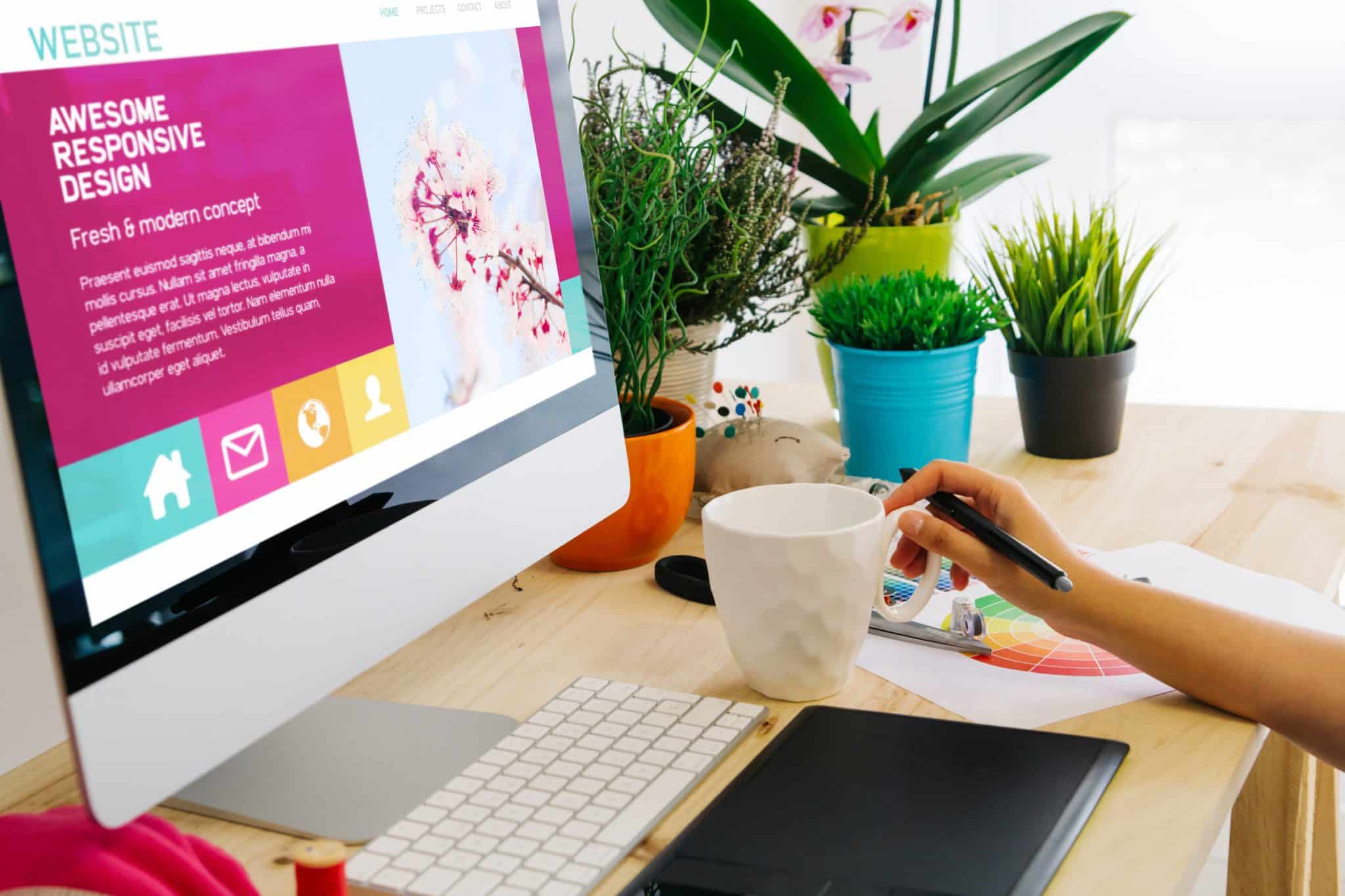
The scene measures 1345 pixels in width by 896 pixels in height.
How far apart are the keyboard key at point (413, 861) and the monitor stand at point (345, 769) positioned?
0.12 feet

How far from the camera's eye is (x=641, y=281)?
0.88 meters

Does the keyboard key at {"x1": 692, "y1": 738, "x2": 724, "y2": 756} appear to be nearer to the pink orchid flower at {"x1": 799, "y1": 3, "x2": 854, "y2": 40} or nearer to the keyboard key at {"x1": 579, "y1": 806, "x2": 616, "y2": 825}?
the keyboard key at {"x1": 579, "y1": 806, "x2": 616, "y2": 825}

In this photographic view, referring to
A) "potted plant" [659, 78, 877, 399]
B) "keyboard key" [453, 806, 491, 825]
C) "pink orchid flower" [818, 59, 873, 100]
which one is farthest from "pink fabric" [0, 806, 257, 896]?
"pink orchid flower" [818, 59, 873, 100]

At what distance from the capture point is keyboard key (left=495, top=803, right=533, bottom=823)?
55 cm

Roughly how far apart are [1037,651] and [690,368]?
18.8 inches

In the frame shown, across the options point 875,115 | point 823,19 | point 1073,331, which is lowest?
point 1073,331

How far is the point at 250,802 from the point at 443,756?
0.31 feet

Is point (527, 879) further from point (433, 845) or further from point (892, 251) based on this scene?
point (892, 251)

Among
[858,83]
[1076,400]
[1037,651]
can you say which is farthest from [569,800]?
[858,83]

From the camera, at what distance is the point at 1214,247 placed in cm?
236

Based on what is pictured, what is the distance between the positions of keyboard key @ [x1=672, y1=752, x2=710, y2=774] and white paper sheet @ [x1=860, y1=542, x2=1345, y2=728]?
146 millimetres

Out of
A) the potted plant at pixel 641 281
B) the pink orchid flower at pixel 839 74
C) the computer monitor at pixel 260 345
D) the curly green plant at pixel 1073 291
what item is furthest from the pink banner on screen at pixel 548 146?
the pink orchid flower at pixel 839 74

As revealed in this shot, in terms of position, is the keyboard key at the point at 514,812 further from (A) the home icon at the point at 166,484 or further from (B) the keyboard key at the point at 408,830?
(A) the home icon at the point at 166,484

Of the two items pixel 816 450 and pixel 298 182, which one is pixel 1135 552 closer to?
pixel 816 450
